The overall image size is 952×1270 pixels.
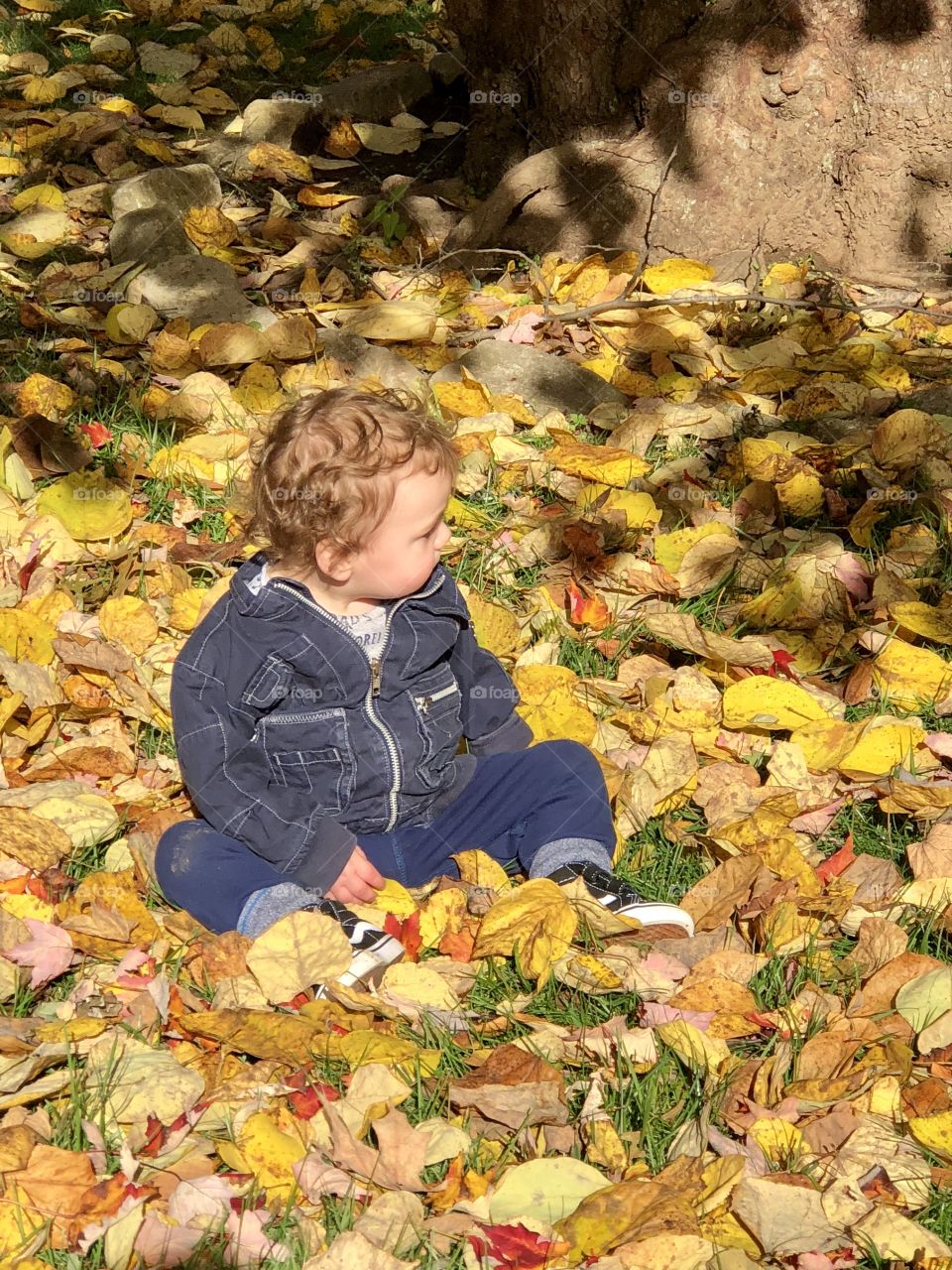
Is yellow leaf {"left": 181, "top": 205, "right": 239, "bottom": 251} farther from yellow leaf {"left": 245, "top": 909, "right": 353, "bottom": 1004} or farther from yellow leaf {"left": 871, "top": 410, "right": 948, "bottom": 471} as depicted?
yellow leaf {"left": 245, "top": 909, "right": 353, "bottom": 1004}

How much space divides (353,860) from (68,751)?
0.63m

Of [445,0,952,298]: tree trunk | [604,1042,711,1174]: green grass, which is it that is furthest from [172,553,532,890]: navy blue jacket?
[445,0,952,298]: tree trunk

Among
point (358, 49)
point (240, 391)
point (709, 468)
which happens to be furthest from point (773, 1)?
point (358, 49)

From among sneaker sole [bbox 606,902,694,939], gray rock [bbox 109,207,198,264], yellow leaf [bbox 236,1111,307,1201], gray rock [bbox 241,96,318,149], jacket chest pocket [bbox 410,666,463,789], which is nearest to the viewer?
yellow leaf [bbox 236,1111,307,1201]

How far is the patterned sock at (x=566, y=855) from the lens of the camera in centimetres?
241

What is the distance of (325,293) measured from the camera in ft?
13.8

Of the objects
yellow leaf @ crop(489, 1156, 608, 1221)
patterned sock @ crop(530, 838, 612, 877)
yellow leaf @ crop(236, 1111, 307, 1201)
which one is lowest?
patterned sock @ crop(530, 838, 612, 877)

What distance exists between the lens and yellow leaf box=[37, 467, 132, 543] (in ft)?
10.4

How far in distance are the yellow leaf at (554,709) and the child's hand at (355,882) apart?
1.63ft

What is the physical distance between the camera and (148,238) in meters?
4.31

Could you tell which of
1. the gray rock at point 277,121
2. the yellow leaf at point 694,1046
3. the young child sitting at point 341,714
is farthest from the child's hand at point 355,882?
the gray rock at point 277,121

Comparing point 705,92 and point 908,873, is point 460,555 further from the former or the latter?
point 705,92

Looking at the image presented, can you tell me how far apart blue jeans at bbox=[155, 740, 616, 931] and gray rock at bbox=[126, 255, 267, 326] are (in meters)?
1.94

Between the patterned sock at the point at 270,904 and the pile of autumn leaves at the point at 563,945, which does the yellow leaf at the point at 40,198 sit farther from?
the patterned sock at the point at 270,904
